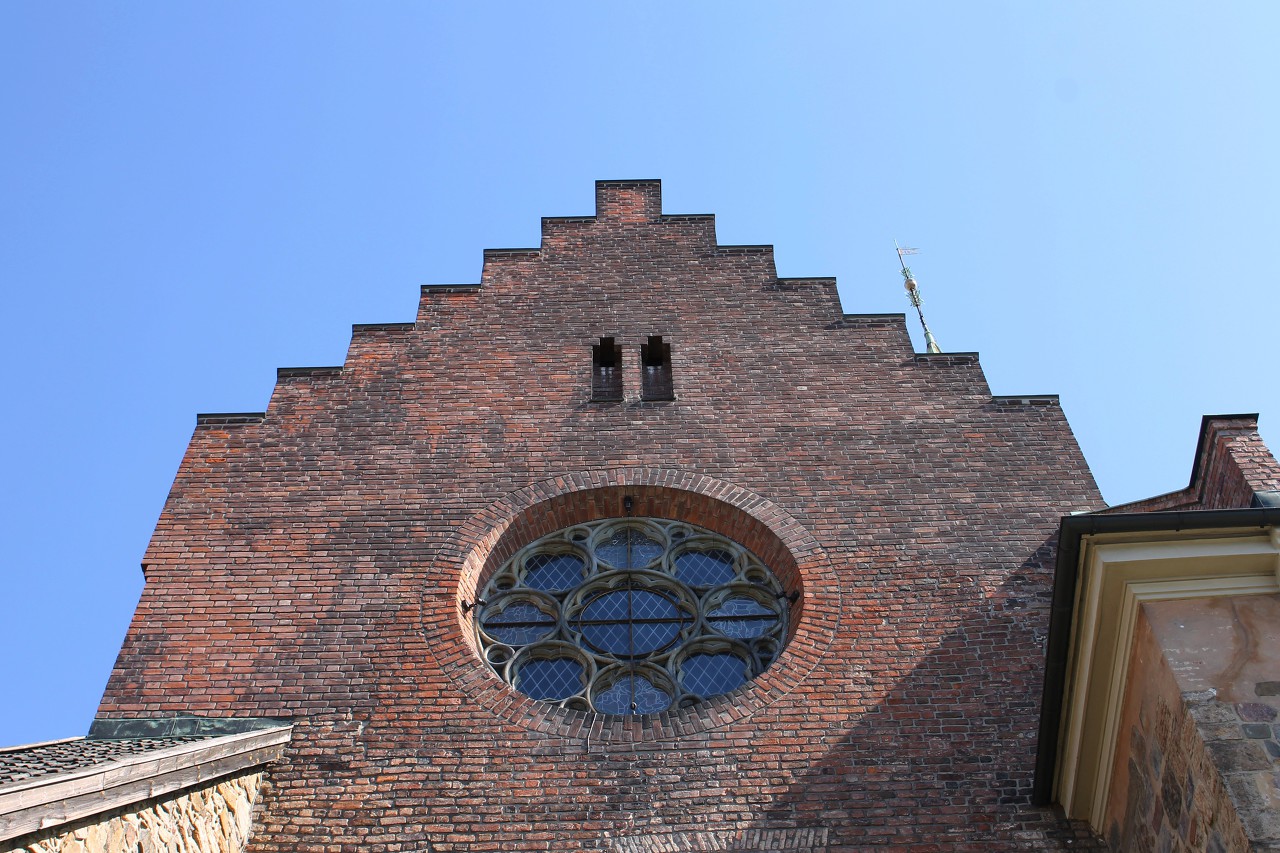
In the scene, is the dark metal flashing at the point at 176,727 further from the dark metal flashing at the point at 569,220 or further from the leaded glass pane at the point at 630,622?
the dark metal flashing at the point at 569,220

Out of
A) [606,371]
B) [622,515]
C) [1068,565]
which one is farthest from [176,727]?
[1068,565]

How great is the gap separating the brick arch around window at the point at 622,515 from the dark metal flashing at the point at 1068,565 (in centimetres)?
191

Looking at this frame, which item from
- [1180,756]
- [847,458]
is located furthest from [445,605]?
[1180,756]

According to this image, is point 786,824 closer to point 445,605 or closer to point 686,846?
point 686,846

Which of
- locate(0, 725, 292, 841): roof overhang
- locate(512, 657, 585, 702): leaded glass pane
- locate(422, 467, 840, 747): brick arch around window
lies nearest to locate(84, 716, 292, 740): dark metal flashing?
locate(0, 725, 292, 841): roof overhang

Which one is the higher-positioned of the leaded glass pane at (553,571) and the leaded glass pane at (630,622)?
the leaded glass pane at (553,571)

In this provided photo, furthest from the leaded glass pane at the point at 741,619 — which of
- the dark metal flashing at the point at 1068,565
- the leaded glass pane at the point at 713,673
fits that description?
the dark metal flashing at the point at 1068,565

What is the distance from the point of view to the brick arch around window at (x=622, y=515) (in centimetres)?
979

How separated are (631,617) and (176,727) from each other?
3516 mm

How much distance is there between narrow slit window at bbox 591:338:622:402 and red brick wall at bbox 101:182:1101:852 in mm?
126

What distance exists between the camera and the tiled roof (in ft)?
23.7

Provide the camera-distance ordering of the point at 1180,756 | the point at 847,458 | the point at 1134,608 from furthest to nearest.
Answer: the point at 847,458, the point at 1134,608, the point at 1180,756

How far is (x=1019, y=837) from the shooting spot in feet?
28.9

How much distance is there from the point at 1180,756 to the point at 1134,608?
911 mm
